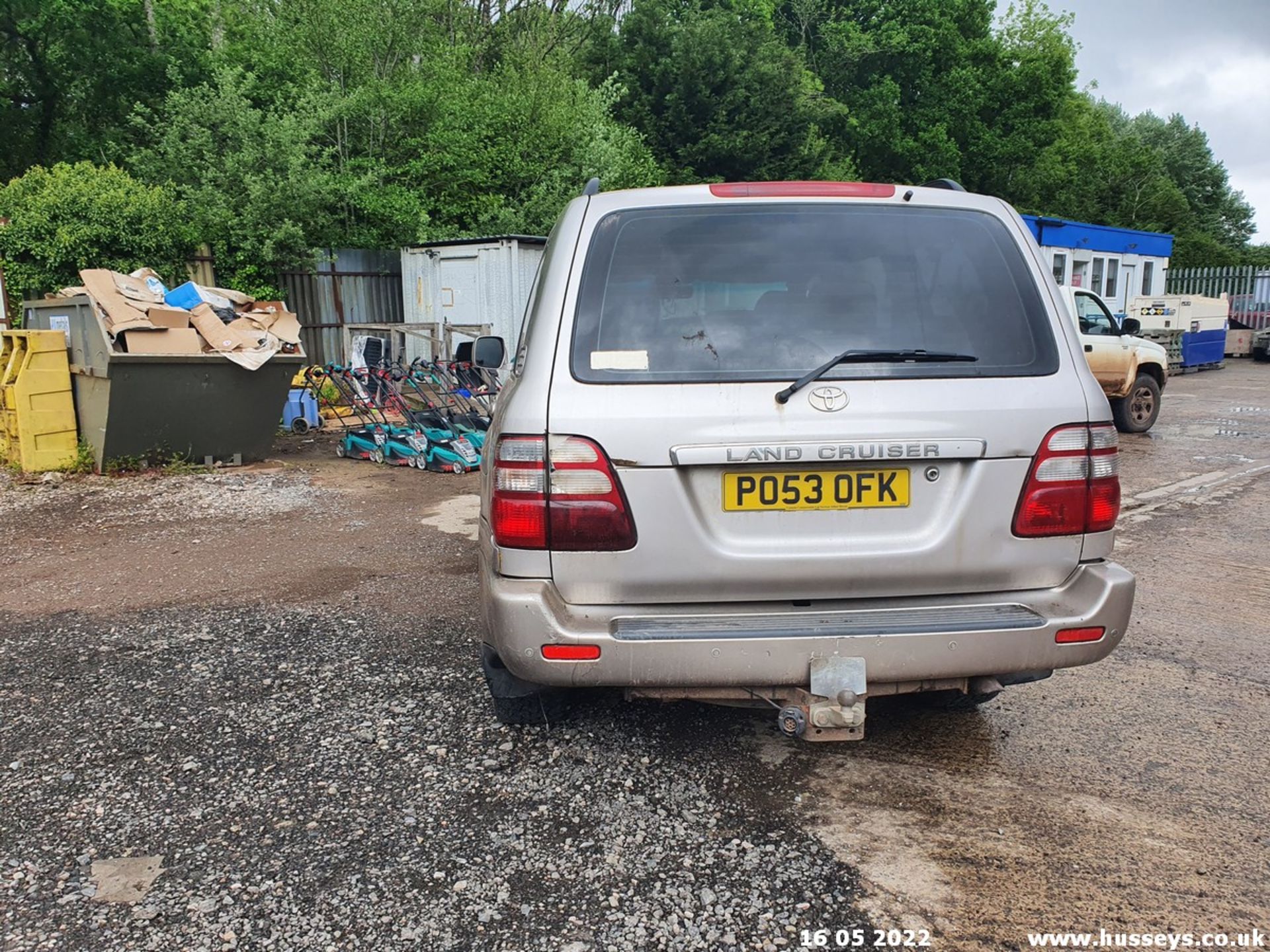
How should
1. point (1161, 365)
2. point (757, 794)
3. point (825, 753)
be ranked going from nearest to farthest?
1. point (757, 794)
2. point (825, 753)
3. point (1161, 365)

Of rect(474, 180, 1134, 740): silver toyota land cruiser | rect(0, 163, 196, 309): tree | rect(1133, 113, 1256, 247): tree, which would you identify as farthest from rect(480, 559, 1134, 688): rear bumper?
rect(1133, 113, 1256, 247): tree

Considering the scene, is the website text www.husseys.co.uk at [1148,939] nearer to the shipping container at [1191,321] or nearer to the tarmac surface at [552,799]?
the tarmac surface at [552,799]

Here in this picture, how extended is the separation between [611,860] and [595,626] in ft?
2.31

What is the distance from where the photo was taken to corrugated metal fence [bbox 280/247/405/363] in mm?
16031

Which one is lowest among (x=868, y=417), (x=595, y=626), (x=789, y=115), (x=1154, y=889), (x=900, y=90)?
(x=1154, y=889)

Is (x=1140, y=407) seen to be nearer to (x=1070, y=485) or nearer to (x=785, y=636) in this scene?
(x=1070, y=485)

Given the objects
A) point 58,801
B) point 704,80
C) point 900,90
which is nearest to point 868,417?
point 58,801

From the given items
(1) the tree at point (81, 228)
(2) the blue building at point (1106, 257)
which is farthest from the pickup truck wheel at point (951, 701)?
(2) the blue building at point (1106, 257)

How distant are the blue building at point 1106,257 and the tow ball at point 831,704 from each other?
781 inches

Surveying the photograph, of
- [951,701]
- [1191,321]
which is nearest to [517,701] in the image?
[951,701]

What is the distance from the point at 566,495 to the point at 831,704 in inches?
37.5

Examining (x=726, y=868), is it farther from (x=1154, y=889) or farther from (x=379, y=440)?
(x=379, y=440)

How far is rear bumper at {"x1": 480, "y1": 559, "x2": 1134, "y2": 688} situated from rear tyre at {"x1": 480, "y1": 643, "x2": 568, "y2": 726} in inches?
21.5

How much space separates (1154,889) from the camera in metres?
2.61
